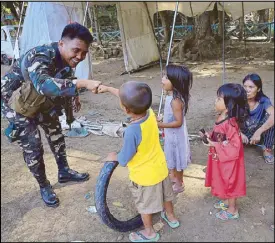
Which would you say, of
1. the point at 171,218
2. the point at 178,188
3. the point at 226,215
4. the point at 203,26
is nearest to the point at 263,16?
the point at 203,26

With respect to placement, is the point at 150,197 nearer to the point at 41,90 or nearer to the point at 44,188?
the point at 41,90

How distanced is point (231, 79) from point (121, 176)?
525 cm

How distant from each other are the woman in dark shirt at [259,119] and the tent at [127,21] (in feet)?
15.8

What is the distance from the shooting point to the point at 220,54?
432 inches

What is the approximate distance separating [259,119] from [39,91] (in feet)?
7.79

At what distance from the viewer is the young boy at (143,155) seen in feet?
6.07

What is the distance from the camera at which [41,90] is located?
2129 mm

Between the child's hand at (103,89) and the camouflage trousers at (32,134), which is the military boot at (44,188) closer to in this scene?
the camouflage trousers at (32,134)

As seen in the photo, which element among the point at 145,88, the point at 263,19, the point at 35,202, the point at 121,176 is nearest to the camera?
the point at 145,88

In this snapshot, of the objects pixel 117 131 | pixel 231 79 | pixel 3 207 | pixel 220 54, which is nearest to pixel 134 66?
pixel 231 79

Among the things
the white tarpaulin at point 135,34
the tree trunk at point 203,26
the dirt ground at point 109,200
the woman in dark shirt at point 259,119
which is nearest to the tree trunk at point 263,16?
the tree trunk at point 203,26

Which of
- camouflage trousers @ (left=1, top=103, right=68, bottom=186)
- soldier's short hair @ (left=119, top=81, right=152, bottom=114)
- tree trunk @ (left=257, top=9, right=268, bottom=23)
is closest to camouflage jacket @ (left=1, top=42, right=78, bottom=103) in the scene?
camouflage trousers @ (left=1, top=103, right=68, bottom=186)

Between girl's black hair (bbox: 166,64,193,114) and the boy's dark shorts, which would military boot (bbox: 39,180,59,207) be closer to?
the boy's dark shorts

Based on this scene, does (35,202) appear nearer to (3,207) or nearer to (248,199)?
(3,207)
